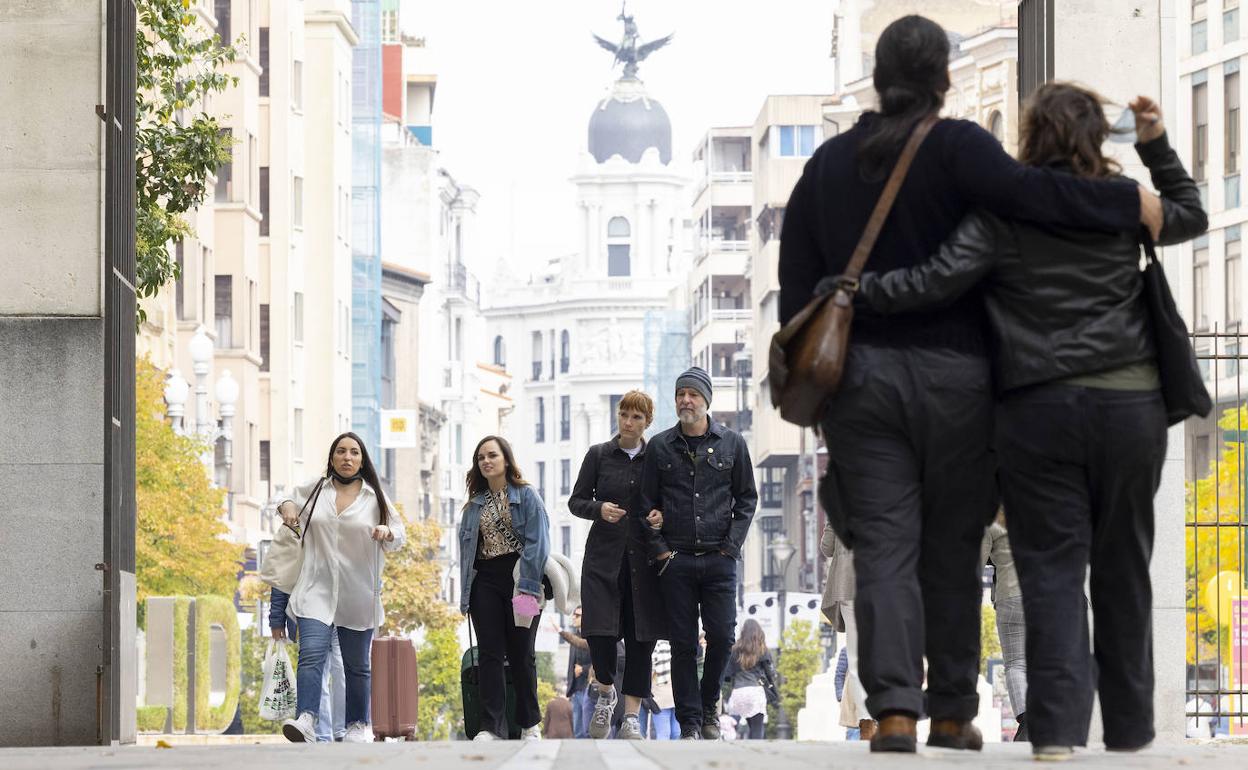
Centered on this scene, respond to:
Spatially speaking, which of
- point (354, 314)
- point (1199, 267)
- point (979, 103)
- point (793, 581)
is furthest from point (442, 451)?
point (1199, 267)

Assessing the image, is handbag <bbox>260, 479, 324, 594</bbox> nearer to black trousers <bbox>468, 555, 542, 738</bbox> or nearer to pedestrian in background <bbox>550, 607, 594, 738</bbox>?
black trousers <bbox>468, 555, 542, 738</bbox>

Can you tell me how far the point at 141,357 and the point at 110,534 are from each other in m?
36.9

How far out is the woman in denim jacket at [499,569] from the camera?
1518 centimetres

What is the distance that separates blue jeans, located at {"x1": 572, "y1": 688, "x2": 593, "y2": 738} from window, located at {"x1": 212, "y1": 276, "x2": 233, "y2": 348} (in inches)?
1767

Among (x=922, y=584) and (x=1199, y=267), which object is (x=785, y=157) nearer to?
(x=1199, y=267)

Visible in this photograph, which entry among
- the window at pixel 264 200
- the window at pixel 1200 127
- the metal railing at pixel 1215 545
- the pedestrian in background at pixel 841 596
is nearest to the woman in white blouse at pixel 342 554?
the pedestrian in background at pixel 841 596

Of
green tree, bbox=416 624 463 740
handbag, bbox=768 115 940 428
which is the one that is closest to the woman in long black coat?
handbag, bbox=768 115 940 428

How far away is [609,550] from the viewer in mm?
15750

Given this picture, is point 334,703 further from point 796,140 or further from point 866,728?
point 796,140

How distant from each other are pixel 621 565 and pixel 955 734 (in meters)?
6.55

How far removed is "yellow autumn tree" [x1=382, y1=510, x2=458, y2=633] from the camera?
239 feet

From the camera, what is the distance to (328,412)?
83062 millimetres

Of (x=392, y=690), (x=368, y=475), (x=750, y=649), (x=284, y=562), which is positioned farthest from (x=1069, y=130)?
(x=750, y=649)

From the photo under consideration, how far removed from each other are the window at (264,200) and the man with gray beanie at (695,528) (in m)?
61.6
